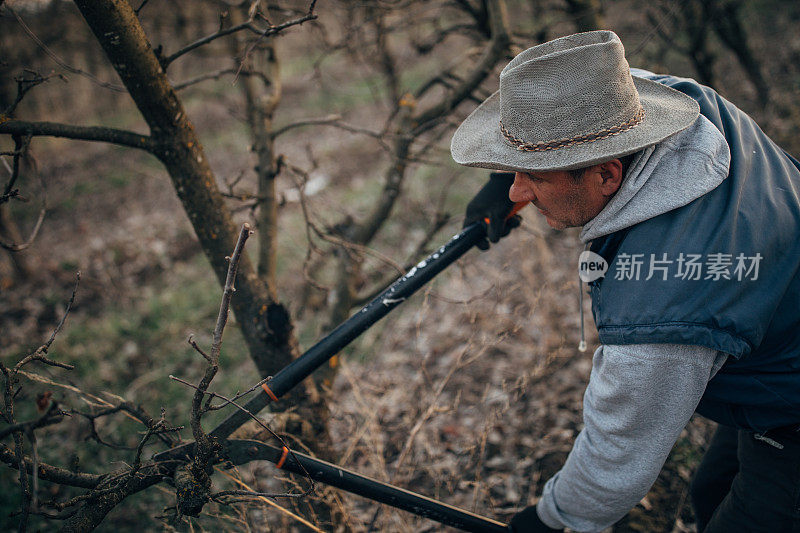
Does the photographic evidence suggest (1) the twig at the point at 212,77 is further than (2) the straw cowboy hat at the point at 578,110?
Yes

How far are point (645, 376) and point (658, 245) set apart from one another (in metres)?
0.39

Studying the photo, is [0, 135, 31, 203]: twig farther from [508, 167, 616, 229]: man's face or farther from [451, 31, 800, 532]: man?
[508, 167, 616, 229]: man's face

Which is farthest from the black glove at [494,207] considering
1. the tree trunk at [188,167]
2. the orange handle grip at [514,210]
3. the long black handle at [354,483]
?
the long black handle at [354,483]

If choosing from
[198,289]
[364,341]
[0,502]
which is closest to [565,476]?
[364,341]

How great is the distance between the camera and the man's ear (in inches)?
61.0

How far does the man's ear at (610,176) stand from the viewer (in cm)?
155

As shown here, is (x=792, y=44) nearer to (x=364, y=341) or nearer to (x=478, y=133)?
(x=364, y=341)

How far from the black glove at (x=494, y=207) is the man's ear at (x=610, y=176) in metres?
0.56

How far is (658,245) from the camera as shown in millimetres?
1448

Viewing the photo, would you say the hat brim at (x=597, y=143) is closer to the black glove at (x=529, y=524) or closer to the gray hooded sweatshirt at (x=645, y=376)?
the gray hooded sweatshirt at (x=645, y=376)

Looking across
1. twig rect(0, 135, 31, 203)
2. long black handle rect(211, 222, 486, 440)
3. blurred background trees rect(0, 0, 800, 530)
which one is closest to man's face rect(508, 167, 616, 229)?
long black handle rect(211, 222, 486, 440)

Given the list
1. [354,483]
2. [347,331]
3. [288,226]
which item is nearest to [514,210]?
[347,331]

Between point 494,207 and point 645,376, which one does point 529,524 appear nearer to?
point 645,376

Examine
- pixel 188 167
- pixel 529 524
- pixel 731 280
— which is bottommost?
pixel 529 524
